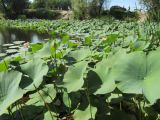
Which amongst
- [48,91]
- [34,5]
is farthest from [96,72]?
[34,5]

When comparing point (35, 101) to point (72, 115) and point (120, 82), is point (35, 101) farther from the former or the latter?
point (120, 82)

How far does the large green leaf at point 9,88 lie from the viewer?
4.70ft

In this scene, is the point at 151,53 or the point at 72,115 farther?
the point at 72,115

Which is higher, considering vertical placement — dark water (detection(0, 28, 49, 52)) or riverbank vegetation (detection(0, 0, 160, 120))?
riverbank vegetation (detection(0, 0, 160, 120))

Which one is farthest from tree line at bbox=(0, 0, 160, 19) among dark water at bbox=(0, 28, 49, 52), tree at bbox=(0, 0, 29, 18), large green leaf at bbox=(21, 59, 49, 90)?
large green leaf at bbox=(21, 59, 49, 90)

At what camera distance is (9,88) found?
151 centimetres

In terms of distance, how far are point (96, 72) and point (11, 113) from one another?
1.59 feet

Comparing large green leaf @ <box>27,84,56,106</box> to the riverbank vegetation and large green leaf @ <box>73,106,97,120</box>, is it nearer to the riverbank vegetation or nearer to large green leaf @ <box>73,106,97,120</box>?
the riverbank vegetation

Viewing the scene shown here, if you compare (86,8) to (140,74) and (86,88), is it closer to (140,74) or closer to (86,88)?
(86,88)

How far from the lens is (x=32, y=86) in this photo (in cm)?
158

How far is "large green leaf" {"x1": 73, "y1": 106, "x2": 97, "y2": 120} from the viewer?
154cm

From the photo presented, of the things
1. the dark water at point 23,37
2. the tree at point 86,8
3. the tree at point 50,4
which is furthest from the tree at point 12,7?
the dark water at point 23,37

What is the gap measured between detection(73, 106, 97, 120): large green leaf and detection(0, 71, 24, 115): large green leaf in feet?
0.96

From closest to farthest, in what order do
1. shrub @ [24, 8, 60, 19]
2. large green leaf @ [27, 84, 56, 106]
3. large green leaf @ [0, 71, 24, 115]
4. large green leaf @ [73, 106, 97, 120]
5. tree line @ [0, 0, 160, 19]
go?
large green leaf @ [0, 71, 24, 115] → large green leaf @ [73, 106, 97, 120] → large green leaf @ [27, 84, 56, 106] → tree line @ [0, 0, 160, 19] → shrub @ [24, 8, 60, 19]
